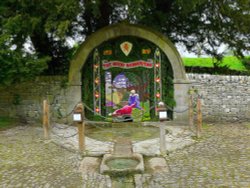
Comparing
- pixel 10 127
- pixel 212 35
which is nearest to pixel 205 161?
pixel 10 127

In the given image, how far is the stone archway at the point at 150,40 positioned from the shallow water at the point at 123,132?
1525 mm

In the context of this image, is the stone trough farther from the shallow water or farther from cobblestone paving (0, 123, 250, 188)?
the shallow water

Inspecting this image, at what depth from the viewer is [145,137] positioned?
10961 mm

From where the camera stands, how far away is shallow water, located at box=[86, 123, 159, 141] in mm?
11011

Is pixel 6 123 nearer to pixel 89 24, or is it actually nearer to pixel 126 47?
pixel 126 47

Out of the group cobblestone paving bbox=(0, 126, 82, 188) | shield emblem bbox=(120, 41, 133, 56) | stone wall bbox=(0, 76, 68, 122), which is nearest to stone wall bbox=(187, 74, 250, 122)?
shield emblem bbox=(120, 41, 133, 56)

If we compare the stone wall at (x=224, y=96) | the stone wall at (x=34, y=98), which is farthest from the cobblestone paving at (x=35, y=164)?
the stone wall at (x=224, y=96)

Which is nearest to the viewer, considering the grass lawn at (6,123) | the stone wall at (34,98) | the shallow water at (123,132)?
the shallow water at (123,132)

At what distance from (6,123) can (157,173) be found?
737 centimetres

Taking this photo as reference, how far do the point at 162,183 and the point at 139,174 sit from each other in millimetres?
Answer: 618

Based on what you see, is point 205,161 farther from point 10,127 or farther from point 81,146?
point 10,127

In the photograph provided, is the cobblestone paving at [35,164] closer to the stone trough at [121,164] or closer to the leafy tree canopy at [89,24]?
the stone trough at [121,164]

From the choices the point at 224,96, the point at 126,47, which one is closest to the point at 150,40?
the point at 126,47

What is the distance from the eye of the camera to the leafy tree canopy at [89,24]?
11711 mm
